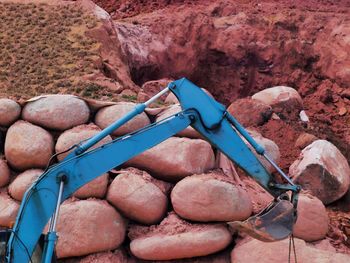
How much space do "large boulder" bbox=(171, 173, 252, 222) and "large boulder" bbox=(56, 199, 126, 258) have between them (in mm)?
961

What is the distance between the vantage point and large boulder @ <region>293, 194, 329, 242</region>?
8.41 metres

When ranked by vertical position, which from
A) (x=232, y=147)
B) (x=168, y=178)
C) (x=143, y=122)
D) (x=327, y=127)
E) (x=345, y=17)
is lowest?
(x=327, y=127)

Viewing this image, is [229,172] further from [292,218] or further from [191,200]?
[292,218]

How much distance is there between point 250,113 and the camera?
438 inches

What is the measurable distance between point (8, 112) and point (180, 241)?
3.16 meters

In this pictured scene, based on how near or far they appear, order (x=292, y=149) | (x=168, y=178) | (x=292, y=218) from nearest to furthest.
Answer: (x=292, y=218) < (x=168, y=178) < (x=292, y=149)

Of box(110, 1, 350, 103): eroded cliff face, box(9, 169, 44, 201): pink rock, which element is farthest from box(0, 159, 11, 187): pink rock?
box(110, 1, 350, 103): eroded cliff face

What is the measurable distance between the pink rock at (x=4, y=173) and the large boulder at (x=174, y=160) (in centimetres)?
173

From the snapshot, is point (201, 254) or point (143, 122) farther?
point (143, 122)

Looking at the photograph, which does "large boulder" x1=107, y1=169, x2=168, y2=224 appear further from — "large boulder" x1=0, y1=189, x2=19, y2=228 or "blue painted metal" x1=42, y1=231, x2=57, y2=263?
"blue painted metal" x1=42, y1=231, x2=57, y2=263

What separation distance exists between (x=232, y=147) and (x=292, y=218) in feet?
3.52

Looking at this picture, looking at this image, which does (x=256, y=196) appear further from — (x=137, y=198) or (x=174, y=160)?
(x=137, y=198)

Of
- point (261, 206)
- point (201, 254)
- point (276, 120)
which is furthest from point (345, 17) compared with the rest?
point (201, 254)

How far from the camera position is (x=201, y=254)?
8047 millimetres
